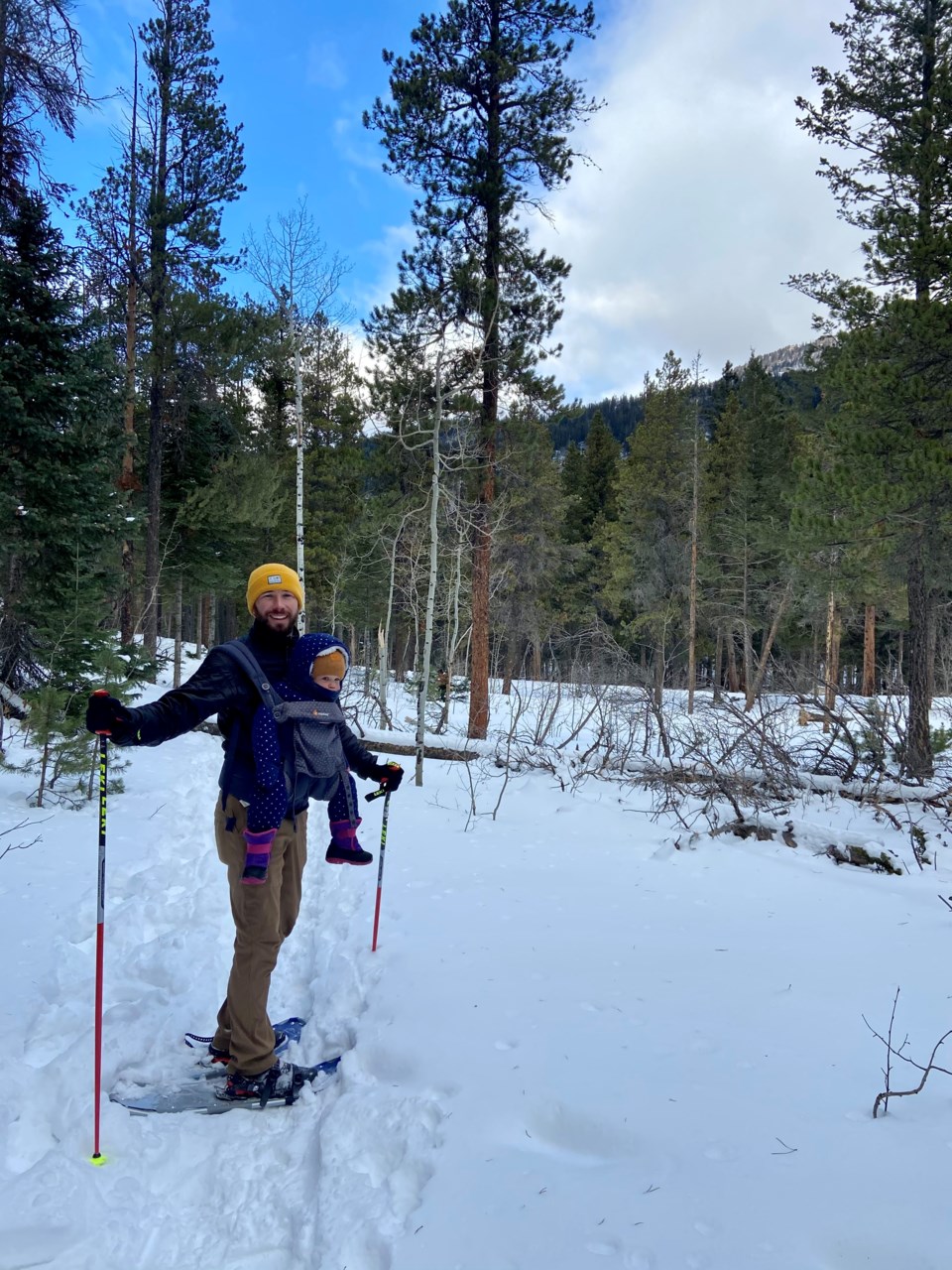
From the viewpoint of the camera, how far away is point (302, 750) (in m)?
3.08

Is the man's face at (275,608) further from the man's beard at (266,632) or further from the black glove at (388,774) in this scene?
the black glove at (388,774)

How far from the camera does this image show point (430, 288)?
13344mm

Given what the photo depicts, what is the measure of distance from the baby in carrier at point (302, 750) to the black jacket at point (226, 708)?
78mm

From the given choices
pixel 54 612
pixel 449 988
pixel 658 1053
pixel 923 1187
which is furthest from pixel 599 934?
pixel 54 612

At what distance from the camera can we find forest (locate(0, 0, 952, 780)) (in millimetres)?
8727

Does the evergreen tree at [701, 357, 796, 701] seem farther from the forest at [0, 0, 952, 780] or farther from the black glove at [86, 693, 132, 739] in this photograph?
the black glove at [86, 693, 132, 739]

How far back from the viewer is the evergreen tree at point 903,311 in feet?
32.0

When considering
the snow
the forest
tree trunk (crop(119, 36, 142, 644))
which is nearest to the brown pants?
the snow

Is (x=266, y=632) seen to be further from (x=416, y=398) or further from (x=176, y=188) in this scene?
(x=176, y=188)

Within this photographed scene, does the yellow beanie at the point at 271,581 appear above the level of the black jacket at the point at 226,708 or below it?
above

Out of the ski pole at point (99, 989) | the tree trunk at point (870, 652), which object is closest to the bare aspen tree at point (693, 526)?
the tree trunk at point (870, 652)

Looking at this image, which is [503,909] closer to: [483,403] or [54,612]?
[54,612]

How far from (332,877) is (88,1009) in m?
3.07

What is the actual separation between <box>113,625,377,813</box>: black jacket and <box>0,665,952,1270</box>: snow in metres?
1.33
